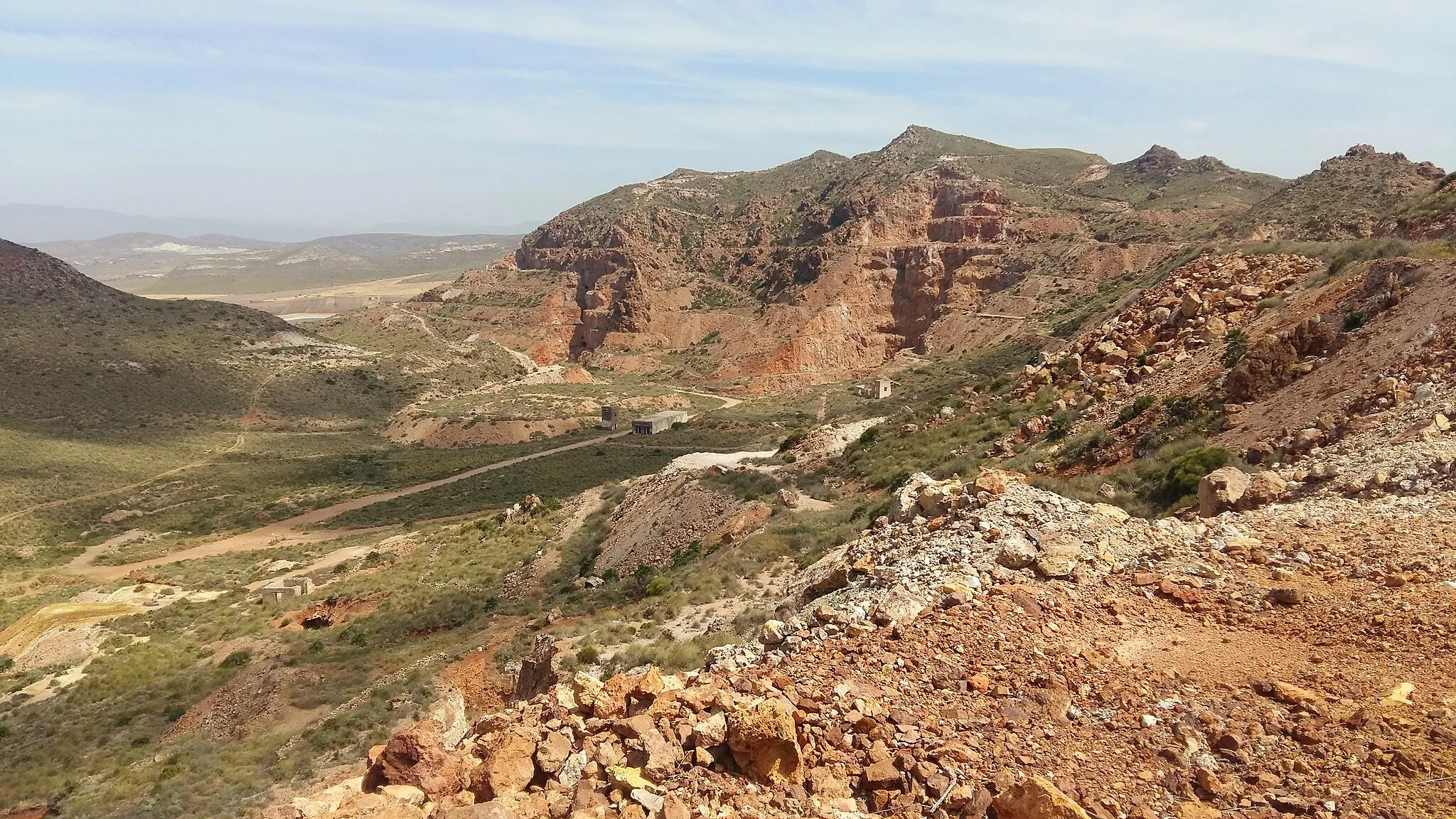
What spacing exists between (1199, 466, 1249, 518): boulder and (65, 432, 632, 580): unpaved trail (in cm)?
3771

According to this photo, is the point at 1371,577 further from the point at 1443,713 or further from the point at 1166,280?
the point at 1166,280

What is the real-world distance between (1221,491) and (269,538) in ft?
137

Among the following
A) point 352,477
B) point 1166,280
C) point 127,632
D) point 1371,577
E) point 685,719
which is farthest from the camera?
point 352,477

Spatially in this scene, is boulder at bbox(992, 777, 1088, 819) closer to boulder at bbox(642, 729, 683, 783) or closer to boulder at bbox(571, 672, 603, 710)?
boulder at bbox(642, 729, 683, 783)

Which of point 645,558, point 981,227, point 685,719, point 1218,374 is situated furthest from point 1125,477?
point 981,227

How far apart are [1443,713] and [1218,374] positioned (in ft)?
45.3

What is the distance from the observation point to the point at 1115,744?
6379mm

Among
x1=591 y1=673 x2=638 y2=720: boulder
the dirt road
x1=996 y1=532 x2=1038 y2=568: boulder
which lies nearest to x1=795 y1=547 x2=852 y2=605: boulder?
x1=996 y1=532 x2=1038 y2=568: boulder

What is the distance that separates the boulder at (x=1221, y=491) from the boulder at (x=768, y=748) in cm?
837

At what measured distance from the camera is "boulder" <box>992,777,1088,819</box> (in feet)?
17.7

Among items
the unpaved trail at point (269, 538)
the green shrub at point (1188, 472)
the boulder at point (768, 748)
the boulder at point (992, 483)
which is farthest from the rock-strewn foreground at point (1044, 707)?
the unpaved trail at point (269, 538)

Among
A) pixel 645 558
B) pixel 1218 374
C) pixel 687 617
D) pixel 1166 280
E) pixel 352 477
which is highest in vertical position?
pixel 1166 280

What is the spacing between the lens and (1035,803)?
5.47 m

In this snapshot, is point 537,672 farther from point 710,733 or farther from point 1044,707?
point 1044,707
